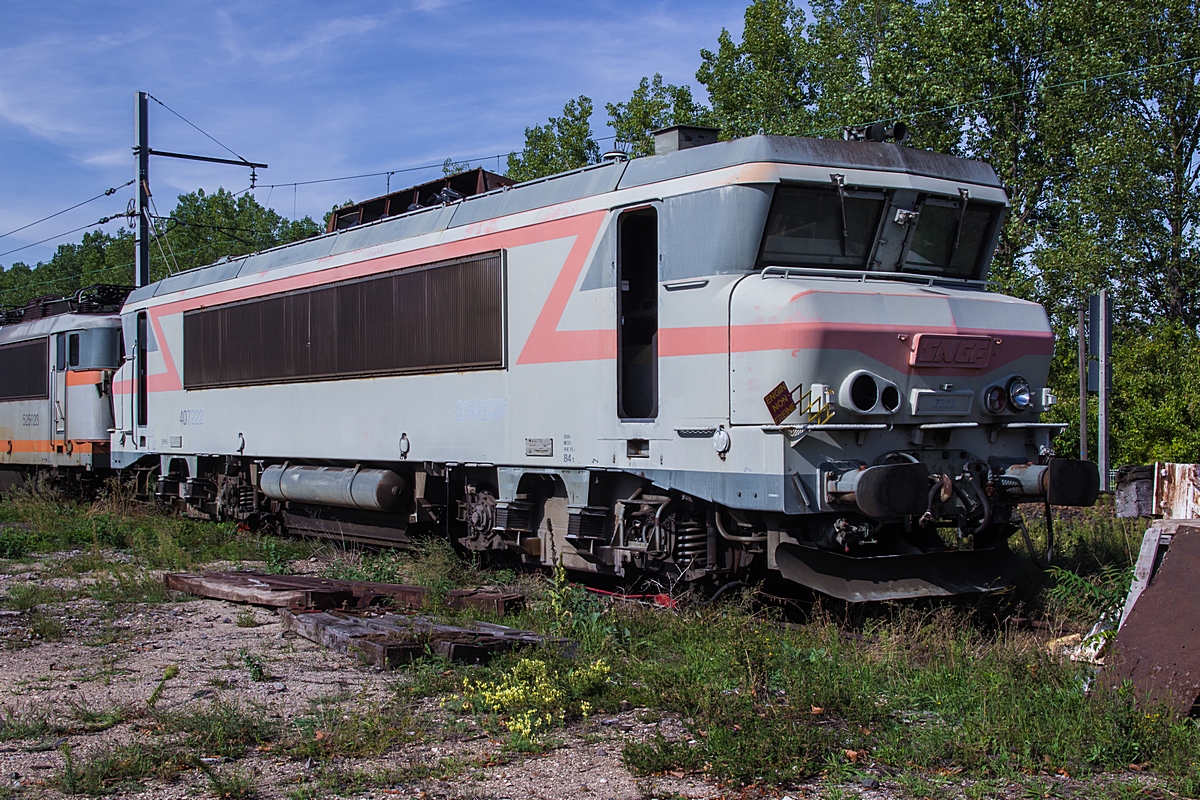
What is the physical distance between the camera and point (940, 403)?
8070mm

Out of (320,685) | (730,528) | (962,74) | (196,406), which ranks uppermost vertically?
(962,74)

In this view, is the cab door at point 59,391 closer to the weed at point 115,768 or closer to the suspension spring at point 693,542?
the suspension spring at point 693,542

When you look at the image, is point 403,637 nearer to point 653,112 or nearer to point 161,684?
point 161,684

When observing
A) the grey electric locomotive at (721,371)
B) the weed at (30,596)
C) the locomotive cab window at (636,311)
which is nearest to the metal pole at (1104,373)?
the grey electric locomotive at (721,371)

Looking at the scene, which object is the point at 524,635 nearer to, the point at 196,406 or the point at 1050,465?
the point at 1050,465

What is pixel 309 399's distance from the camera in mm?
12688

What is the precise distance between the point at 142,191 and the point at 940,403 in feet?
59.7

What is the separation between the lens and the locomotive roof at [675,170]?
8164 millimetres

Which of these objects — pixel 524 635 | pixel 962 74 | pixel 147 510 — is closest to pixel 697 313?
pixel 524 635

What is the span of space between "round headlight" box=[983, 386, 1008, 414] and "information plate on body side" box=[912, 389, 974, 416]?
0.13 metres

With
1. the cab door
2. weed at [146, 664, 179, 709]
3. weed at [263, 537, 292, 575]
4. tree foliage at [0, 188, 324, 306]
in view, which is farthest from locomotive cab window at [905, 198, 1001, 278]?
tree foliage at [0, 188, 324, 306]

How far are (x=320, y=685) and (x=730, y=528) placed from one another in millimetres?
3245

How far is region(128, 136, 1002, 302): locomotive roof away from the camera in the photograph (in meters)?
8.16

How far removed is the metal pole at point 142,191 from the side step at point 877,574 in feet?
55.2
